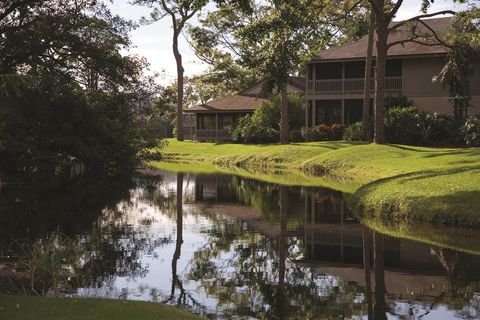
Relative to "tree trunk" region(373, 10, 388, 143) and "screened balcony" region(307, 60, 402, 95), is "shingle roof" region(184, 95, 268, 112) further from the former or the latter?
"tree trunk" region(373, 10, 388, 143)

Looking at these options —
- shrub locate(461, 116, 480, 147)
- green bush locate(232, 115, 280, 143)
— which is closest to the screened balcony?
green bush locate(232, 115, 280, 143)

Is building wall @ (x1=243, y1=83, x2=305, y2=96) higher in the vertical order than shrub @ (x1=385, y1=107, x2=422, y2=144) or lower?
higher

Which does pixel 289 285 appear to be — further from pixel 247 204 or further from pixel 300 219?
pixel 247 204

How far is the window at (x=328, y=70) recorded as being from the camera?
162 ft

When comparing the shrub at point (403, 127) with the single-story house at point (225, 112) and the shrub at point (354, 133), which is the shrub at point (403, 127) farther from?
the single-story house at point (225, 112)

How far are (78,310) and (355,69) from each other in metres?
43.8

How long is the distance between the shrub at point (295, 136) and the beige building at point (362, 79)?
1.15 meters

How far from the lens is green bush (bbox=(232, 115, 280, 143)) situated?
175 ft

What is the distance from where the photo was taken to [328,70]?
49.7m

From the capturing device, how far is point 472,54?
36.4 metres

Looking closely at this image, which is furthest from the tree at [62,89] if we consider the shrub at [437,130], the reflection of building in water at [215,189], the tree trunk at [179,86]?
the tree trunk at [179,86]

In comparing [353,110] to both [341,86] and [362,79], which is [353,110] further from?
[362,79]

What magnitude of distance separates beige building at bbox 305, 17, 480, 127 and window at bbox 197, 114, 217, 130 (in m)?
19.2

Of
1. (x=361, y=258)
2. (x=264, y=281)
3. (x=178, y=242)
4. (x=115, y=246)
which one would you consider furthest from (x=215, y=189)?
(x=264, y=281)
